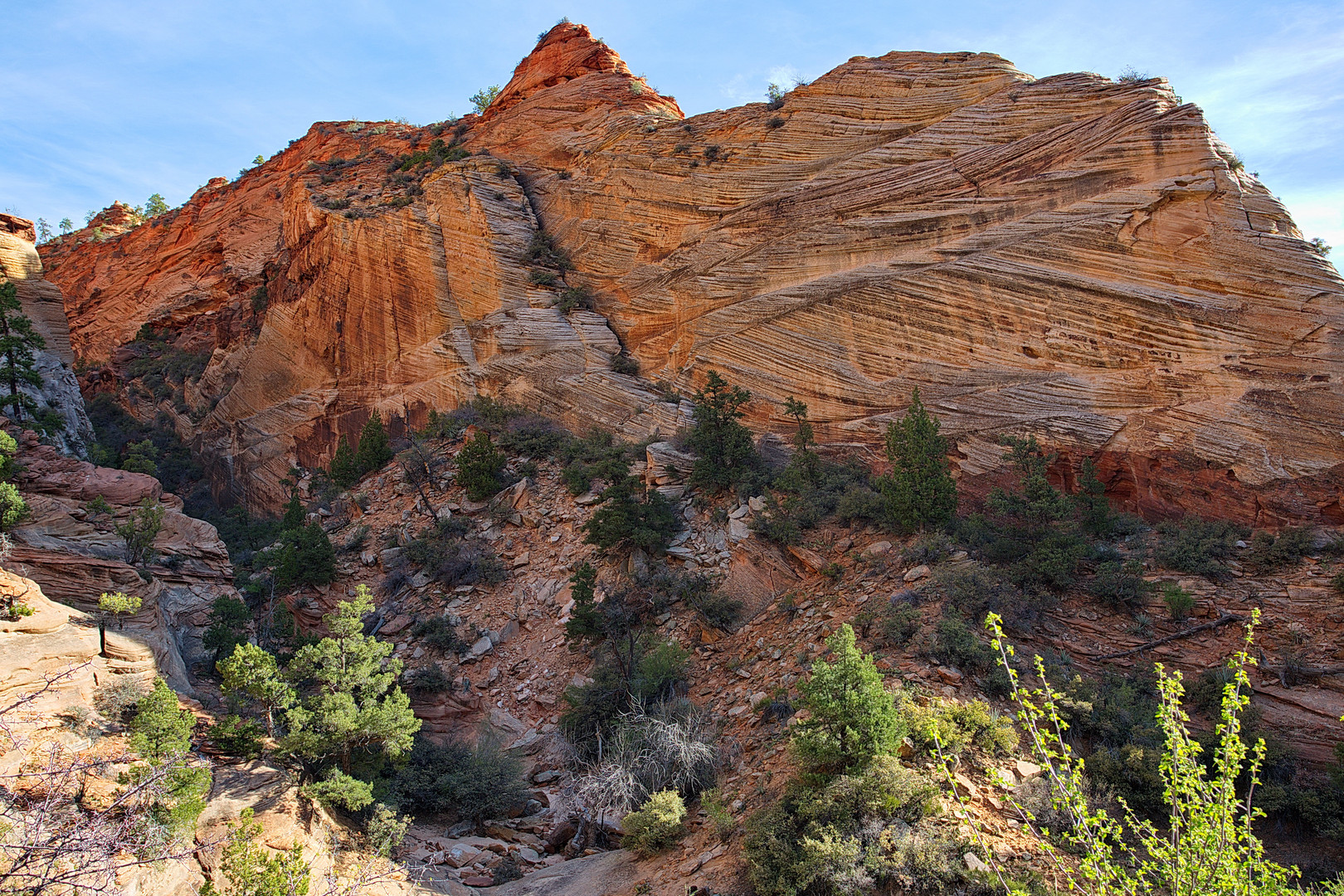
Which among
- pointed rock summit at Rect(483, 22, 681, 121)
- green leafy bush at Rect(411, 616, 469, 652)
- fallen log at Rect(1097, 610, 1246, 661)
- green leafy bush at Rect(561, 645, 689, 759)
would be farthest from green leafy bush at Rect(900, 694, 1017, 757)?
pointed rock summit at Rect(483, 22, 681, 121)

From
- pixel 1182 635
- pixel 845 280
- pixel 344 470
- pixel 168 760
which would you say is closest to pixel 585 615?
pixel 168 760

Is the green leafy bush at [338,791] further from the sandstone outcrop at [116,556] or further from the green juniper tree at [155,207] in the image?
the green juniper tree at [155,207]

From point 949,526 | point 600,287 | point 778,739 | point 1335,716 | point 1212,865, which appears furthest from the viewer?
point 600,287

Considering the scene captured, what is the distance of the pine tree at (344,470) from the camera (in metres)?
26.6

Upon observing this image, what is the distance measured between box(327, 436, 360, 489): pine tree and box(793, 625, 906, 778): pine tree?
21.4m

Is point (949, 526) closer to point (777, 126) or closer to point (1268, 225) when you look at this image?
point (1268, 225)

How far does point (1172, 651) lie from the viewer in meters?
13.1

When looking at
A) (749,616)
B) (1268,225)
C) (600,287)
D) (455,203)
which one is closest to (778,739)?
(749,616)

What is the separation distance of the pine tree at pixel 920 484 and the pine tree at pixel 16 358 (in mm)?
26365

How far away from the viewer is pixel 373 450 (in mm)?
→ 27250

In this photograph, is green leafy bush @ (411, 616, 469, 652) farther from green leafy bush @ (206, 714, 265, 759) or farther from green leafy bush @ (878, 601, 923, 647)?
green leafy bush @ (878, 601, 923, 647)

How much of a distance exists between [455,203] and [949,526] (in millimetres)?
24564

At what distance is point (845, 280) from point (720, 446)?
286 inches

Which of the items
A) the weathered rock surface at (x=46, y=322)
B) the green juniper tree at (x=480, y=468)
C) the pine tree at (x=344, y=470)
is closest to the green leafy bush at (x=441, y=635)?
the green juniper tree at (x=480, y=468)
